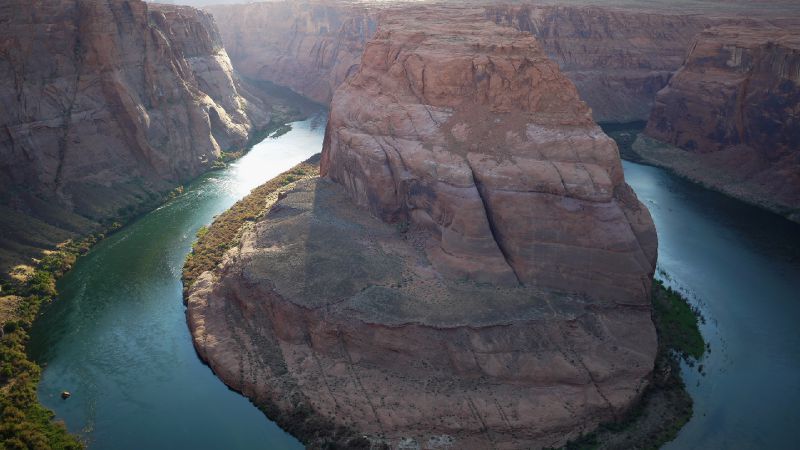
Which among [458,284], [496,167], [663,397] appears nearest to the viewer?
[663,397]

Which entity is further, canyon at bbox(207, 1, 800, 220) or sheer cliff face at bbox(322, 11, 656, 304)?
canyon at bbox(207, 1, 800, 220)

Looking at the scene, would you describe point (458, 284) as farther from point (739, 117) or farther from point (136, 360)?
point (739, 117)

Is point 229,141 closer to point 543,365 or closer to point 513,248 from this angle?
point 513,248

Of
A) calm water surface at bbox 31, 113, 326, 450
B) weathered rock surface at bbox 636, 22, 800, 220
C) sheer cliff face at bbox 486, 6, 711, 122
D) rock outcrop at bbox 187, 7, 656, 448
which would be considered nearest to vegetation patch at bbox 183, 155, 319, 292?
calm water surface at bbox 31, 113, 326, 450

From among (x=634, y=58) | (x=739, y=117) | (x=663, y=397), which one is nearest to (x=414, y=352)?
(x=663, y=397)

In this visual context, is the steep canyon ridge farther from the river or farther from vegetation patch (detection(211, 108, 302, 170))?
the river

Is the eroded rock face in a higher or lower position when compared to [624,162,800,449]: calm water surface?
higher
